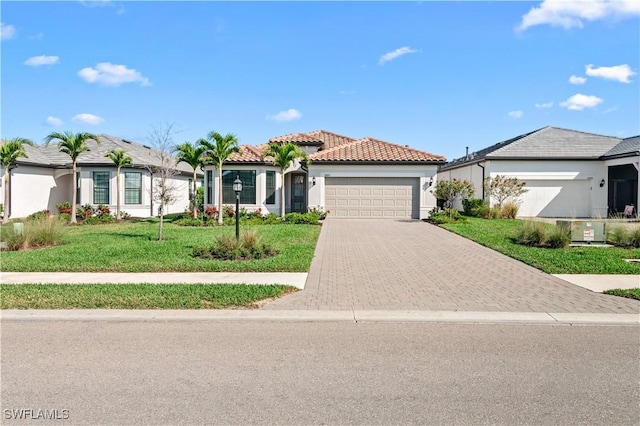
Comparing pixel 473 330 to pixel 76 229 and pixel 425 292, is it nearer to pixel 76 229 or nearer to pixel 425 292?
pixel 425 292

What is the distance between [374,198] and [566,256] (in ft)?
44.7

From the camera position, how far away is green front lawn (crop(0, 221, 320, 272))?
34.3 ft

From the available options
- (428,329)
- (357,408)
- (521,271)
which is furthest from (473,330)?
(521,271)

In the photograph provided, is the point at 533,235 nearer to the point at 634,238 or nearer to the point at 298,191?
the point at 634,238

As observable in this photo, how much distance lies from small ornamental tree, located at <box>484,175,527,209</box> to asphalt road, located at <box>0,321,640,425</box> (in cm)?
1939

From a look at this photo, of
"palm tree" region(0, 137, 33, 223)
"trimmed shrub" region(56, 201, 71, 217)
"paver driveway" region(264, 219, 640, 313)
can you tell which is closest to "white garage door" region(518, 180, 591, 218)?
"paver driveway" region(264, 219, 640, 313)

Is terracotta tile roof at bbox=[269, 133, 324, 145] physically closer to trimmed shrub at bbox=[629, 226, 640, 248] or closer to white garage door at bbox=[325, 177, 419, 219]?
white garage door at bbox=[325, 177, 419, 219]

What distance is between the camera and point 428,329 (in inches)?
249

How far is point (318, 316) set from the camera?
22.6ft

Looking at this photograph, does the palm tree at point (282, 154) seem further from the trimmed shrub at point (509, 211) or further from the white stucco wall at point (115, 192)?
the trimmed shrub at point (509, 211)

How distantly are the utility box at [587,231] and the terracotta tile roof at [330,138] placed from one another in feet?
66.3

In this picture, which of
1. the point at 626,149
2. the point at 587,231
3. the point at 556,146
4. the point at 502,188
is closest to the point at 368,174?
the point at 502,188

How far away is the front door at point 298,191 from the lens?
28.4m

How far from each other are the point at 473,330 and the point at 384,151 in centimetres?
2081
